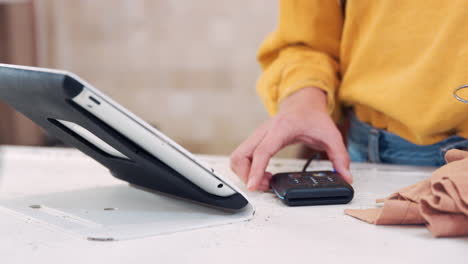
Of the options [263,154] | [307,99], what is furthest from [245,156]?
[307,99]

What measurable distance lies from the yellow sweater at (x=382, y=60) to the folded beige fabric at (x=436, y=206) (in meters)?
0.21

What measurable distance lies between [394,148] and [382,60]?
0.15 meters

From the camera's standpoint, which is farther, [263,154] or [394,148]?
[394,148]

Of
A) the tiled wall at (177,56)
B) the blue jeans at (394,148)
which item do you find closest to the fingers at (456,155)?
the blue jeans at (394,148)

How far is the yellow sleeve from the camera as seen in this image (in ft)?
2.45

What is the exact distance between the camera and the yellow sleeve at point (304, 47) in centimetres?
75

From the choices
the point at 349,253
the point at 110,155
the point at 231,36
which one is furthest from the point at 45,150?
the point at 231,36

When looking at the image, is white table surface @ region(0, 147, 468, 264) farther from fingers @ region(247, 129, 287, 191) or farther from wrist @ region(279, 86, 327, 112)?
wrist @ region(279, 86, 327, 112)

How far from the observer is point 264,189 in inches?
21.9

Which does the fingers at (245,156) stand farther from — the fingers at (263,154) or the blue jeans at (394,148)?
the blue jeans at (394,148)

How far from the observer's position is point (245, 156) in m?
0.60

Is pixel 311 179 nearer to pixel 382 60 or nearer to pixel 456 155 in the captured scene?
pixel 456 155

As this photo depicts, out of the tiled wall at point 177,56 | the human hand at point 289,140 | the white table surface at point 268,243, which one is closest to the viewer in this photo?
the white table surface at point 268,243

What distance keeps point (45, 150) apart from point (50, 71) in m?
0.46
